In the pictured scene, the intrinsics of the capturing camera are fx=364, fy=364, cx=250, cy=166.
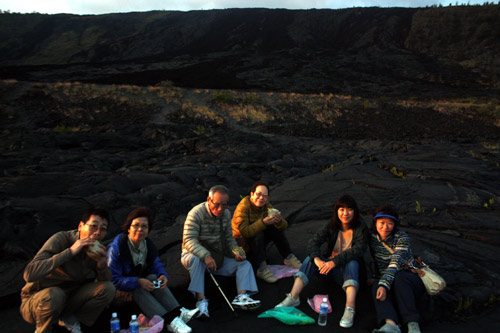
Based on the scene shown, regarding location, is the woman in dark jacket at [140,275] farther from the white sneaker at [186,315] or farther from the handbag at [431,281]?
the handbag at [431,281]

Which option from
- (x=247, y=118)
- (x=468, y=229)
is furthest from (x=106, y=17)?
(x=468, y=229)

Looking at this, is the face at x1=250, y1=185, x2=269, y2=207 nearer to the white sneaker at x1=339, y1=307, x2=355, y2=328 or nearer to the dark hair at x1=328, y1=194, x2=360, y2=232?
the dark hair at x1=328, y1=194, x2=360, y2=232

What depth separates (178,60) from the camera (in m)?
54.8

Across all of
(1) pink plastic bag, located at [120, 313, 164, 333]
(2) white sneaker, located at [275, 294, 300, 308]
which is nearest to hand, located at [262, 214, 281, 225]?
(2) white sneaker, located at [275, 294, 300, 308]

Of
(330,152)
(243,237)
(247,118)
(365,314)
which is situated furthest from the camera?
(247,118)

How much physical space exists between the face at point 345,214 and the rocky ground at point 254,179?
0.94m

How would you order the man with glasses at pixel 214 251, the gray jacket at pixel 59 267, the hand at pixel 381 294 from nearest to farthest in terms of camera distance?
the gray jacket at pixel 59 267
the hand at pixel 381 294
the man with glasses at pixel 214 251

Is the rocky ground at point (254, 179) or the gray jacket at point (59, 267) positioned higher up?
the gray jacket at point (59, 267)

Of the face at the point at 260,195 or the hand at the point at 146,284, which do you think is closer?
the hand at the point at 146,284

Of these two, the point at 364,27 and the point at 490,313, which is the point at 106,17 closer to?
the point at 364,27

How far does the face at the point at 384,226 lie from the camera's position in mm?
3982

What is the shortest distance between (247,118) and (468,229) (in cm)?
1833

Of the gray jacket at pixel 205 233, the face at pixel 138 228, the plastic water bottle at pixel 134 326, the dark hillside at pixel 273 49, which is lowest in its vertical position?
the plastic water bottle at pixel 134 326

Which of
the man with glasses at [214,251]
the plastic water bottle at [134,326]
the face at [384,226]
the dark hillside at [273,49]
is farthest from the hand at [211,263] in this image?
the dark hillside at [273,49]
